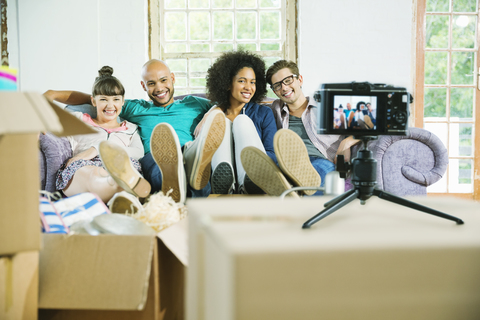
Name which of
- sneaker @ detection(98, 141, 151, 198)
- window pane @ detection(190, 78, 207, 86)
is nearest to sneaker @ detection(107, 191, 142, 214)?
sneaker @ detection(98, 141, 151, 198)

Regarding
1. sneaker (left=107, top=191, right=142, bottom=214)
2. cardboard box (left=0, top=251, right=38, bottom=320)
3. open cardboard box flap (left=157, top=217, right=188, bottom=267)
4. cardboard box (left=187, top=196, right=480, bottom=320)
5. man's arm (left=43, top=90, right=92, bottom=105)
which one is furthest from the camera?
man's arm (left=43, top=90, right=92, bottom=105)

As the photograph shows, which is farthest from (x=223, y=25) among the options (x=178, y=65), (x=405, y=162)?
(x=405, y=162)

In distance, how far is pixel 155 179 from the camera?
5.10 ft

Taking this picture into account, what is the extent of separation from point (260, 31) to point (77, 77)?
61.6 inches

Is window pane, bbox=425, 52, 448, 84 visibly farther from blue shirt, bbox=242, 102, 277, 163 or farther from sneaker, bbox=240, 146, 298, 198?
sneaker, bbox=240, 146, 298, 198

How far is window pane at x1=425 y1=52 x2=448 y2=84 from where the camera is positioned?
3.13m

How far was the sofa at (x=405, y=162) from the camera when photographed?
5.47 ft

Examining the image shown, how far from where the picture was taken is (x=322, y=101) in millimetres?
716

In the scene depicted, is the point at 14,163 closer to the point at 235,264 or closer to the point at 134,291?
the point at 134,291

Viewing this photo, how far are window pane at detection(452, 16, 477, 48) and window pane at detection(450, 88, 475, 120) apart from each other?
387 millimetres

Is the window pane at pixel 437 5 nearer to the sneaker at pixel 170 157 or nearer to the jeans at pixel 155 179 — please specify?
the jeans at pixel 155 179

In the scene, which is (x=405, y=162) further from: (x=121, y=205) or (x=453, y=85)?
(x=453, y=85)

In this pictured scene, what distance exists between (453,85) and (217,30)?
6.76 ft

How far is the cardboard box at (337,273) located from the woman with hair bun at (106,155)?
2.73ft
